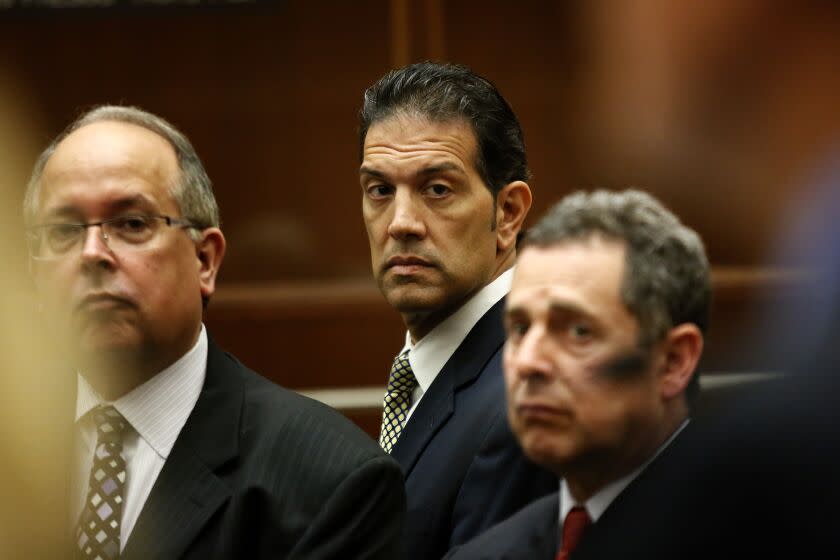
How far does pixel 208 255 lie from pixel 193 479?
0.43 meters

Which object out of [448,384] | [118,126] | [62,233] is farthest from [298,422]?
[118,126]

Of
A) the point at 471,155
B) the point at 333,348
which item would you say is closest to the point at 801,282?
the point at 333,348

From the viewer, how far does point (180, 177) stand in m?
2.50

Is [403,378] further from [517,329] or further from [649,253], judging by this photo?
[649,253]

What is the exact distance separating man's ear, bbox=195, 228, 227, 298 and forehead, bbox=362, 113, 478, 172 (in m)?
0.38

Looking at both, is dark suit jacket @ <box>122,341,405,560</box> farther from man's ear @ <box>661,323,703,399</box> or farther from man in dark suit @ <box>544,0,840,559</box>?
man in dark suit @ <box>544,0,840,559</box>

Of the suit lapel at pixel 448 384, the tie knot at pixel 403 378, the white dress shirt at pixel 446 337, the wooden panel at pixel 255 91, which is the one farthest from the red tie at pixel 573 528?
the wooden panel at pixel 255 91

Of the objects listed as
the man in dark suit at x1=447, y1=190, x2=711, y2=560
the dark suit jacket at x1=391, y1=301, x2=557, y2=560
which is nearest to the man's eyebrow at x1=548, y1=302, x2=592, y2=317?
the man in dark suit at x1=447, y1=190, x2=711, y2=560

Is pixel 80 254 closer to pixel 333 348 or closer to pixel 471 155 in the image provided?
pixel 471 155

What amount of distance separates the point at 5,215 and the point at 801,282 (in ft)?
8.81

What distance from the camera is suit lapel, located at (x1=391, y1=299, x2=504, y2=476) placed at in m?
2.63

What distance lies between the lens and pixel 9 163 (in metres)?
4.88

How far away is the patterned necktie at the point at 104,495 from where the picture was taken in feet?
7.64

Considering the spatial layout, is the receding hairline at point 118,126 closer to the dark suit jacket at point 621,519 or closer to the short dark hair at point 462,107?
the short dark hair at point 462,107
